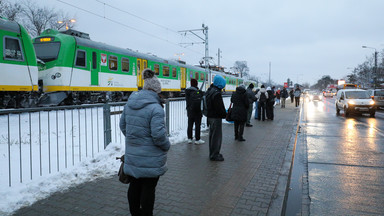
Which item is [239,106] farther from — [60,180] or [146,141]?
[146,141]

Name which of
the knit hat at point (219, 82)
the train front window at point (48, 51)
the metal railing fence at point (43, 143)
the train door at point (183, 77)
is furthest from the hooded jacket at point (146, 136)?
the train door at point (183, 77)

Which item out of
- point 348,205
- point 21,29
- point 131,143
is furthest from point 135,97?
point 21,29

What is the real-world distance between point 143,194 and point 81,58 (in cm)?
1229

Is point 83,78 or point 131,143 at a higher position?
point 83,78

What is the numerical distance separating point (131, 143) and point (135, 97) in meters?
0.48

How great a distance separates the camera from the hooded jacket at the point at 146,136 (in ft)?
9.34

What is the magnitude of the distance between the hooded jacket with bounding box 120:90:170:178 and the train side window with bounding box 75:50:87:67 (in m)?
11.8

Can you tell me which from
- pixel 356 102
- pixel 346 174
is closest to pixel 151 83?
pixel 346 174

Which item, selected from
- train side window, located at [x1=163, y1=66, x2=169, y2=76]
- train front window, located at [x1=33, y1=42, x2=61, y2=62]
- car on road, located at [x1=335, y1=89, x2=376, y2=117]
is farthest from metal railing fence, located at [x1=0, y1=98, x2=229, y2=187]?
car on road, located at [x1=335, y1=89, x2=376, y2=117]

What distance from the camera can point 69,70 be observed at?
43.0ft

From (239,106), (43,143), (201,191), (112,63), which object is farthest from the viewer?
(112,63)

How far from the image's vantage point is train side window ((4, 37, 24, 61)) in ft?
34.3

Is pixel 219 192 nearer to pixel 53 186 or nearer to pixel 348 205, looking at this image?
pixel 348 205

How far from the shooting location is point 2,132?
6.51m
